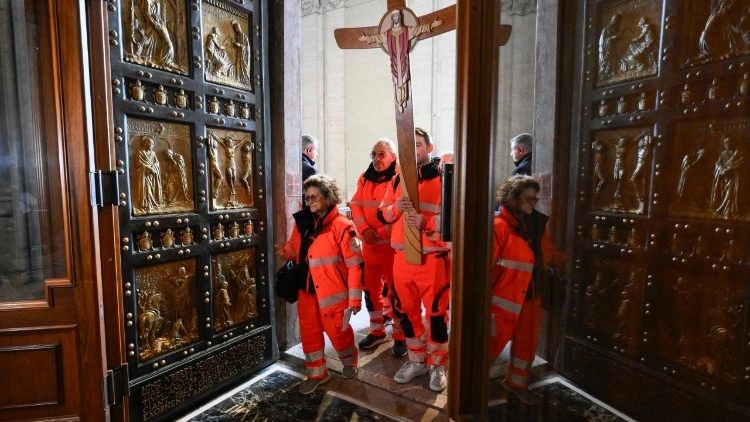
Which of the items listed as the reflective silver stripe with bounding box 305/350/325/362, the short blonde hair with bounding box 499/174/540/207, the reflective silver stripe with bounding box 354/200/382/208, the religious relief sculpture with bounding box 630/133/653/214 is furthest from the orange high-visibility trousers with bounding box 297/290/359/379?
the religious relief sculpture with bounding box 630/133/653/214

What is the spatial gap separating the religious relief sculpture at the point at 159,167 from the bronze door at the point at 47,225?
0.29m

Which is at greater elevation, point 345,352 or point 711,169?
point 711,169

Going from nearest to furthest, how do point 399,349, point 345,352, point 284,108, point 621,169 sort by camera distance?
point 621,169 < point 345,352 < point 284,108 < point 399,349

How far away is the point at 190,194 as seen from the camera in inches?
89.0

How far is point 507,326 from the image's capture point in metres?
0.95

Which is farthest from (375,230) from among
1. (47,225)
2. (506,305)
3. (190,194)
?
(506,305)

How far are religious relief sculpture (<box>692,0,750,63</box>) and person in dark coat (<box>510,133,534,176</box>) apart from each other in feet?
1.09

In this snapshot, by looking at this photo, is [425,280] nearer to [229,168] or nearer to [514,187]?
[229,168]

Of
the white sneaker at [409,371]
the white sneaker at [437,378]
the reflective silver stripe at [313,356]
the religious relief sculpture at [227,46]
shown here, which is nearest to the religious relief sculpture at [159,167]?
the religious relief sculpture at [227,46]

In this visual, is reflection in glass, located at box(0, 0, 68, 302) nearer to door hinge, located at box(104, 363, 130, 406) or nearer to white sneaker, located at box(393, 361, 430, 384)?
door hinge, located at box(104, 363, 130, 406)

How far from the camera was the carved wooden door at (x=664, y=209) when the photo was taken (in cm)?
54

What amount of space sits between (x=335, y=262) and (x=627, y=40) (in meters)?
2.11

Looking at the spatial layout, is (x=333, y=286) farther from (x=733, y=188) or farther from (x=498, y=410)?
(x=733, y=188)

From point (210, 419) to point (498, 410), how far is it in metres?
1.94
